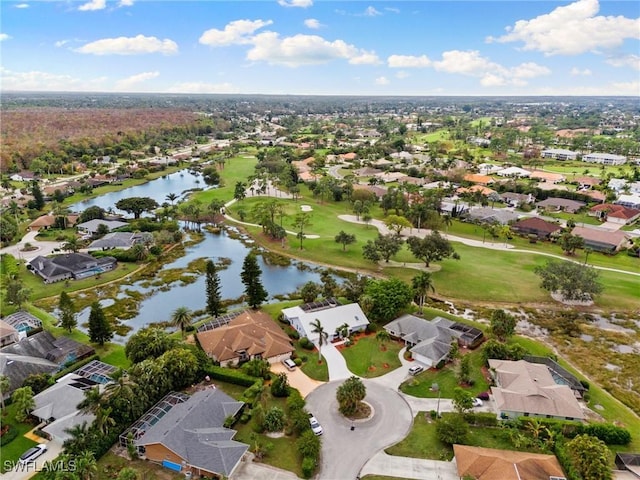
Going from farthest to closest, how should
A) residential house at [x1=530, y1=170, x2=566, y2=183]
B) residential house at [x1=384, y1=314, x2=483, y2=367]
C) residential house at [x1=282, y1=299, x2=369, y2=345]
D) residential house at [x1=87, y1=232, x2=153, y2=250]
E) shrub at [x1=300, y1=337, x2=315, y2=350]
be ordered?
1. residential house at [x1=530, y1=170, x2=566, y2=183]
2. residential house at [x1=87, y1=232, x2=153, y2=250]
3. residential house at [x1=282, y1=299, x2=369, y2=345]
4. shrub at [x1=300, y1=337, x2=315, y2=350]
5. residential house at [x1=384, y1=314, x2=483, y2=367]

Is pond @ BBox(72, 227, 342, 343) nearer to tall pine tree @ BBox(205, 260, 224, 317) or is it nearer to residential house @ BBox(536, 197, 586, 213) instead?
tall pine tree @ BBox(205, 260, 224, 317)

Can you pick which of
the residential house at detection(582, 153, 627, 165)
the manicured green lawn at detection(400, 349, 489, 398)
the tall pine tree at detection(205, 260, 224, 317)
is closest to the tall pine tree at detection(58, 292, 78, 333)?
the tall pine tree at detection(205, 260, 224, 317)

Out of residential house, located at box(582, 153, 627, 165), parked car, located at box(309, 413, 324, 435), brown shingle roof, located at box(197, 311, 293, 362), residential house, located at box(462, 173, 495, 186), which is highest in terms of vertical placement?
residential house, located at box(582, 153, 627, 165)

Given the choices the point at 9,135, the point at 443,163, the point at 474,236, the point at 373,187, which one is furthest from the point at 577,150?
the point at 9,135

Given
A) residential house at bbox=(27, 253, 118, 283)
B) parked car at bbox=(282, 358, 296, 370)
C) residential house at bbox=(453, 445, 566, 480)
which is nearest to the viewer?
residential house at bbox=(453, 445, 566, 480)

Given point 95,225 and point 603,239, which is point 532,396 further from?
point 95,225

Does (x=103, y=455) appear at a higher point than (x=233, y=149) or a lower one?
lower

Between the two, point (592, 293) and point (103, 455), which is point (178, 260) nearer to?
point (103, 455)
